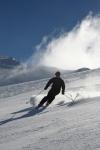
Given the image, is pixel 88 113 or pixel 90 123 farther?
pixel 88 113

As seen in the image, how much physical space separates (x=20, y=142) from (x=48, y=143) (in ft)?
3.31

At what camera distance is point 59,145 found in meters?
7.32

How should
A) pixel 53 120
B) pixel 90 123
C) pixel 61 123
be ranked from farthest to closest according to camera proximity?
pixel 53 120
pixel 61 123
pixel 90 123

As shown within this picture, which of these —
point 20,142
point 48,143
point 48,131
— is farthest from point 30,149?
point 48,131

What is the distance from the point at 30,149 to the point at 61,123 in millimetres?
2697

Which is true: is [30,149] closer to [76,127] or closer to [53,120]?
[76,127]

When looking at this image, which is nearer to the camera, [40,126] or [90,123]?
[90,123]

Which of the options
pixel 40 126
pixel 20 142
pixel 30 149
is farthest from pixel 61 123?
pixel 30 149

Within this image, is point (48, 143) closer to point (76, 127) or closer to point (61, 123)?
point (76, 127)

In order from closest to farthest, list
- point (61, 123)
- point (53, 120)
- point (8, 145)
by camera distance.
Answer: point (8, 145) → point (61, 123) → point (53, 120)

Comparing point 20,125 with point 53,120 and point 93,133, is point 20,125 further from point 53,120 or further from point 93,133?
point 93,133

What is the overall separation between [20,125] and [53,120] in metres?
1.07

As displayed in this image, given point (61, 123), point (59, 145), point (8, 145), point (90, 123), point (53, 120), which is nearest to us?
point (59, 145)

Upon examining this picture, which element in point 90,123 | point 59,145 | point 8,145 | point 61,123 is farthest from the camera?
point 61,123
